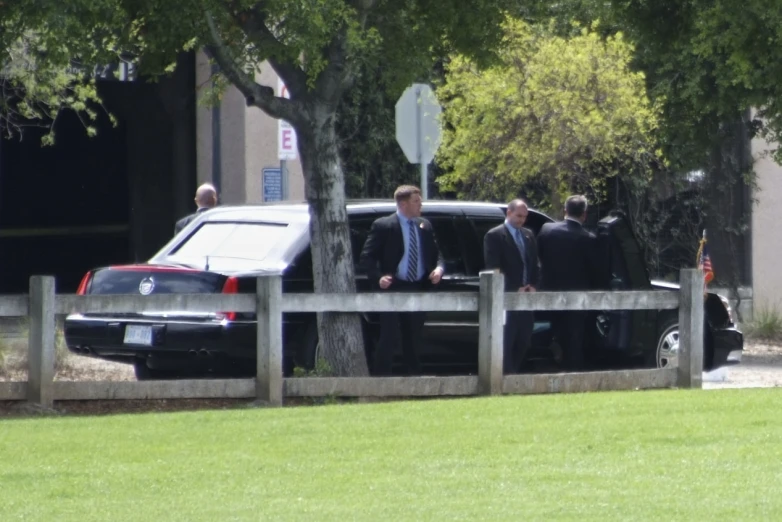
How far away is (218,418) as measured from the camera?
36.4 ft

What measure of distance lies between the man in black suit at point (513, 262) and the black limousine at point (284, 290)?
335mm

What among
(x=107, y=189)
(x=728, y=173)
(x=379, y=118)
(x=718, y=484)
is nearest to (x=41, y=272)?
(x=107, y=189)

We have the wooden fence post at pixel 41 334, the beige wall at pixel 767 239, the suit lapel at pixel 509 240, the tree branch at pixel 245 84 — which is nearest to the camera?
the wooden fence post at pixel 41 334

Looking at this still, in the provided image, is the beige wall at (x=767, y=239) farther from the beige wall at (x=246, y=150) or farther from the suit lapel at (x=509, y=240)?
the suit lapel at (x=509, y=240)

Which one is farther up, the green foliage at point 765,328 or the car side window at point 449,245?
the car side window at point 449,245

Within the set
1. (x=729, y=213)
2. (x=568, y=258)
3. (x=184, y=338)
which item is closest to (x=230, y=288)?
(x=184, y=338)

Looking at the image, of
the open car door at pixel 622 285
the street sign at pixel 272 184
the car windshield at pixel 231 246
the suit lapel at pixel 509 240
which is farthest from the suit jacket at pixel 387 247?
the street sign at pixel 272 184

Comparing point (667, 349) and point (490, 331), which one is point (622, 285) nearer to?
point (667, 349)

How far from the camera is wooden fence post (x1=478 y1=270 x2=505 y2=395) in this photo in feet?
40.6

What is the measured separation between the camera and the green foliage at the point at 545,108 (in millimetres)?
19250

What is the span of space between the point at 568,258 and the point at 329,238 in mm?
2310

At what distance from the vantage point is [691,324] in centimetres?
1317

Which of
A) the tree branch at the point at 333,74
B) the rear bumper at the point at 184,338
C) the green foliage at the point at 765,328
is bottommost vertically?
the green foliage at the point at 765,328

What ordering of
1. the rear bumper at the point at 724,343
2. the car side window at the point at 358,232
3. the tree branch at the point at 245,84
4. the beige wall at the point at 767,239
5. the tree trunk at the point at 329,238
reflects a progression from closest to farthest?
the tree branch at the point at 245,84 → the tree trunk at the point at 329,238 → the car side window at the point at 358,232 → the rear bumper at the point at 724,343 → the beige wall at the point at 767,239
